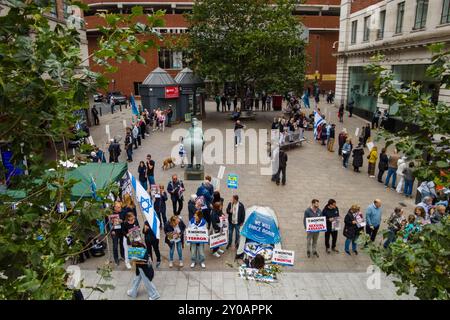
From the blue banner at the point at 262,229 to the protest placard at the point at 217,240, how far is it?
1108mm

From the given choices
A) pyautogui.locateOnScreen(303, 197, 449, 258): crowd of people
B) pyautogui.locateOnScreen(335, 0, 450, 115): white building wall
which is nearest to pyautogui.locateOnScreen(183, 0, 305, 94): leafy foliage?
pyautogui.locateOnScreen(335, 0, 450, 115): white building wall

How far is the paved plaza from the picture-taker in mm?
8812

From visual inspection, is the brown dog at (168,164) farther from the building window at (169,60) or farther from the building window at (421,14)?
the building window at (169,60)

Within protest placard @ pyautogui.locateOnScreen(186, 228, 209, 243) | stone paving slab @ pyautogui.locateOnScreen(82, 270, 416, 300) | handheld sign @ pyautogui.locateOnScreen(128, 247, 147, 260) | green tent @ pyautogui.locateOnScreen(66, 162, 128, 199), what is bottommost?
stone paving slab @ pyautogui.locateOnScreen(82, 270, 416, 300)

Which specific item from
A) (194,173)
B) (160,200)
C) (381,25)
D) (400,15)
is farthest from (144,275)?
(381,25)

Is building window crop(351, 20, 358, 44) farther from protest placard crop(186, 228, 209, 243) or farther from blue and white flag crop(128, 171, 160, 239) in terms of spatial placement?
blue and white flag crop(128, 171, 160, 239)

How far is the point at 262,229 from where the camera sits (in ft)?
30.7

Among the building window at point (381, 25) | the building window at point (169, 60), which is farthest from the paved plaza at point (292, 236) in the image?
the building window at point (169, 60)

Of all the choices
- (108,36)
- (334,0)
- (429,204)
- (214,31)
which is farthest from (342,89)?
(108,36)

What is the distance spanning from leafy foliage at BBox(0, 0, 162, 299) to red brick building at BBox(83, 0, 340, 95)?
46.1m

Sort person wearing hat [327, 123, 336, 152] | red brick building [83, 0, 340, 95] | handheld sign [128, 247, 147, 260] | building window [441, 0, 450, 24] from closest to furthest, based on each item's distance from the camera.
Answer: handheld sign [128, 247, 147, 260], building window [441, 0, 450, 24], person wearing hat [327, 123, 336, 152], red brick building [83, 0, 340, 95]

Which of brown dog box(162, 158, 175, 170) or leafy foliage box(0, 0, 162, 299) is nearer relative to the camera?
leafy foliage box(0, 0, 162, 299)
